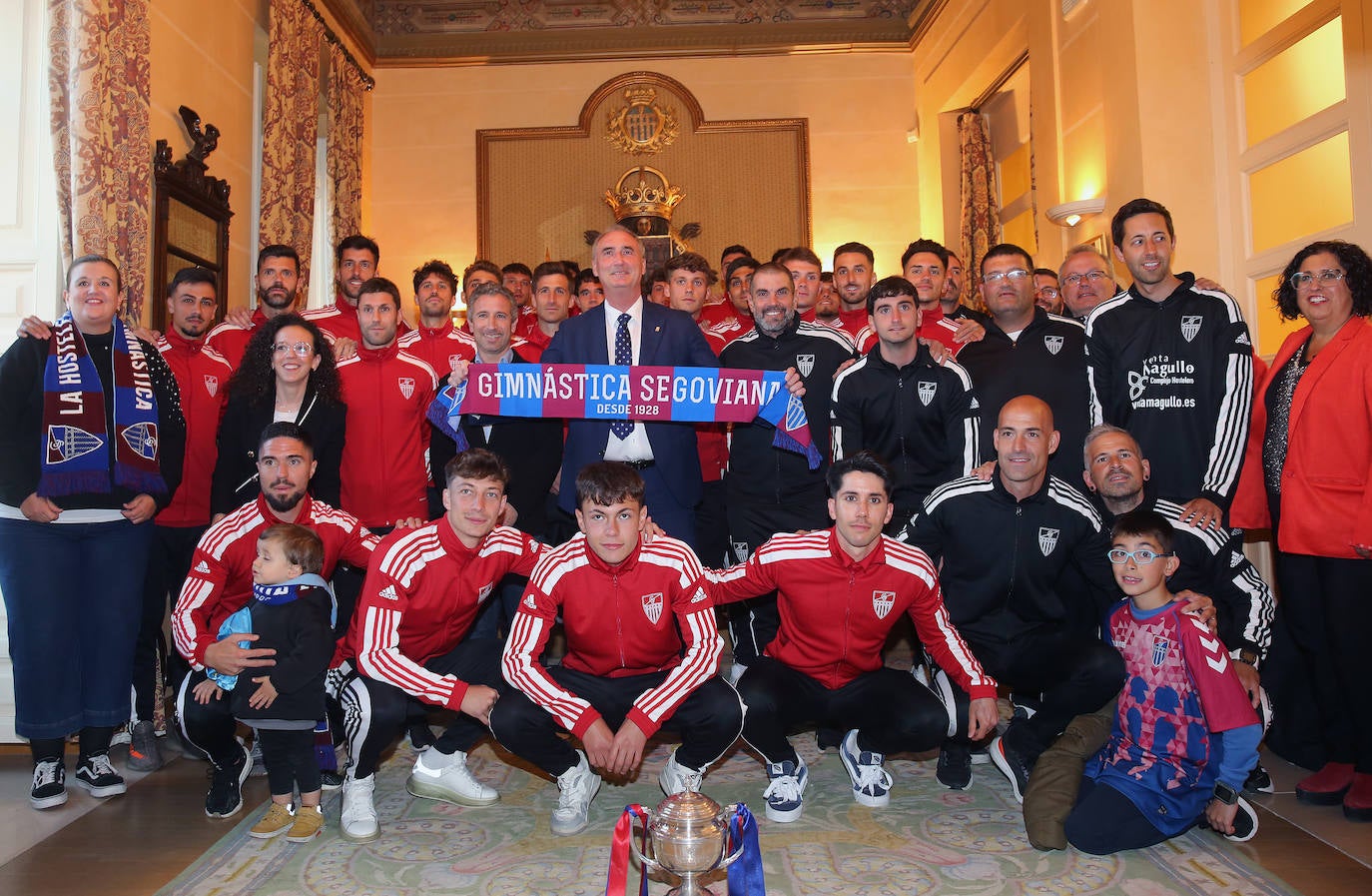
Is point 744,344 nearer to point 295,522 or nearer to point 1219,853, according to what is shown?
point 295,522

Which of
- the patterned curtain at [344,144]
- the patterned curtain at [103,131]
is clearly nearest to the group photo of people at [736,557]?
the patterned curtain at [103,131]

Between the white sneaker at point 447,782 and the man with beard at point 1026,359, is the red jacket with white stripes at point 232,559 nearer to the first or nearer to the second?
the white sneaker at point 447,782

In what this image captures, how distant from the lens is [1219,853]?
2793 mm

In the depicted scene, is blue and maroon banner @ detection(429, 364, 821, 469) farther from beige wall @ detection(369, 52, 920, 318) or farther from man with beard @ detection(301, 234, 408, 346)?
beige wall @ detection(369, 52, 920, 318)

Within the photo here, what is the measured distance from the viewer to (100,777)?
340cm

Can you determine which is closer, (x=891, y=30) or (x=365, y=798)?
(x=365, y=798)

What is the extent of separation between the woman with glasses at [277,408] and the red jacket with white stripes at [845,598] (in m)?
1.59

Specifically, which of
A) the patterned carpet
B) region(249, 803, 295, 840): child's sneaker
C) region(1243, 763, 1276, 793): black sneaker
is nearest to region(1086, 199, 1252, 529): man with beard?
region(1243, 763, 1276, 793): black sneaker

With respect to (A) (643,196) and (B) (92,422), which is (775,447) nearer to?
(B) (92,422)

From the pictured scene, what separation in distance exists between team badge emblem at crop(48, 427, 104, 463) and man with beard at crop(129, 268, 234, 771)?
15.4 inches

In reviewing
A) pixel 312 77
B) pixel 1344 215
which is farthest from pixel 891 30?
pixel 1344 215

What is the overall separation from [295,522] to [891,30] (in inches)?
362

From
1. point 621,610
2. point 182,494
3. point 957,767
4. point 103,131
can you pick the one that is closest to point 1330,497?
point 957,767

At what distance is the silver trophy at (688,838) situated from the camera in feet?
5.80
